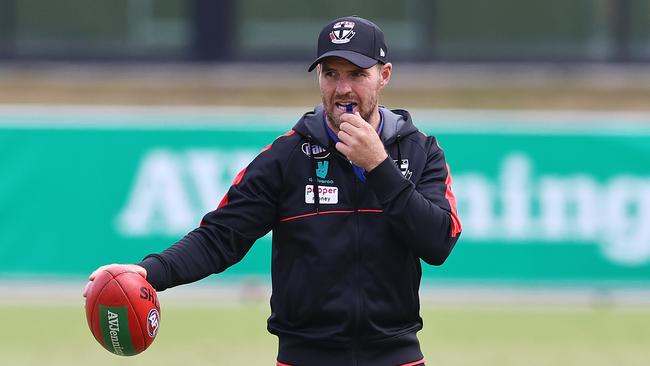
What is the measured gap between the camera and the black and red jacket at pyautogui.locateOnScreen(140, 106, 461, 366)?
225 inches

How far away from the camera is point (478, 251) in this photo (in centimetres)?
1402

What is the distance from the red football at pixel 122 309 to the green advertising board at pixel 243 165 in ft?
26.7

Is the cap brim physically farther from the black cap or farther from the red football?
the red football

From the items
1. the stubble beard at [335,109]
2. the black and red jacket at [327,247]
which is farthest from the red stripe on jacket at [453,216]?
the stubble beard at [335,109]

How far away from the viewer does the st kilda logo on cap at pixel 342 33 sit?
18.4 ft

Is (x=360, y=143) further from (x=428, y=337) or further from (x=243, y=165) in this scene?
(x=243, y=165)

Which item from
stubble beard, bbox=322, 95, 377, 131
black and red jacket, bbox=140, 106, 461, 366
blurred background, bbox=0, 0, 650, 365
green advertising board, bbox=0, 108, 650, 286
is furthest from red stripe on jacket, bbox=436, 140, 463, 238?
green advertising board, bbox=0, 108, 650, 286

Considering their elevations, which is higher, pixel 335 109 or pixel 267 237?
pixel 335 109

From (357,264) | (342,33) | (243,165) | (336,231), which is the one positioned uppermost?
(342,33)

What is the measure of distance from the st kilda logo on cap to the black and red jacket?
0.41 metres

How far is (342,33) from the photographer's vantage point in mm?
5637

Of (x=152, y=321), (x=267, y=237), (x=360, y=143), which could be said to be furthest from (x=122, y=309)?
(x=267, y=237)

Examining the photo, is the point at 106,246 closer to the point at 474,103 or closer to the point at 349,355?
the point at 474,103

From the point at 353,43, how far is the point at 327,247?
2.65ft
